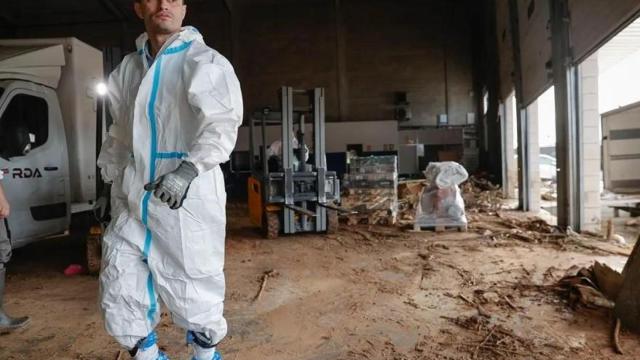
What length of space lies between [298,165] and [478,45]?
11.1 metres

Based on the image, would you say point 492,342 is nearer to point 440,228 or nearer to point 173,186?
point 173,186

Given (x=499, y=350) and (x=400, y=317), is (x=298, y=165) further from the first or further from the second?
(x=499, y=350)

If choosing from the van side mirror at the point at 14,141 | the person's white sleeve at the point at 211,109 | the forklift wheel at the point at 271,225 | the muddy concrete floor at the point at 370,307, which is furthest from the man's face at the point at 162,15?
the forklift wheel at the point at 271,225

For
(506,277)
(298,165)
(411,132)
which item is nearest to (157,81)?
(506,277)

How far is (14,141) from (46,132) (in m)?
0.67

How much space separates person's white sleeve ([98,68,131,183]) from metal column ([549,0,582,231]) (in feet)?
19.8

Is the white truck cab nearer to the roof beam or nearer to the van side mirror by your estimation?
the van side mirror

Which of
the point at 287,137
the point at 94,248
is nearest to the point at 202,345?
the point at 94,248

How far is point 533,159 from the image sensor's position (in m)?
8.74

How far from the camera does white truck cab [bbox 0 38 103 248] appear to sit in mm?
4172

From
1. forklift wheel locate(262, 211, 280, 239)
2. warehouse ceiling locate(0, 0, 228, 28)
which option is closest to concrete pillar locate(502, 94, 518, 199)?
forklift wheel locate(262, 211, 280, 239)

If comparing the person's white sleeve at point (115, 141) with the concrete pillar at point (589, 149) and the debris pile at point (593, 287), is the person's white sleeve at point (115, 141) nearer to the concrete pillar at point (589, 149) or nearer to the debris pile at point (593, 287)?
the debris pile at point (593, 287)

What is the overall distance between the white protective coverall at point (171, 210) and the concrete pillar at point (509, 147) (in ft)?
34.6

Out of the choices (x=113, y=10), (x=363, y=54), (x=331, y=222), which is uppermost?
(x=113, y=10)
